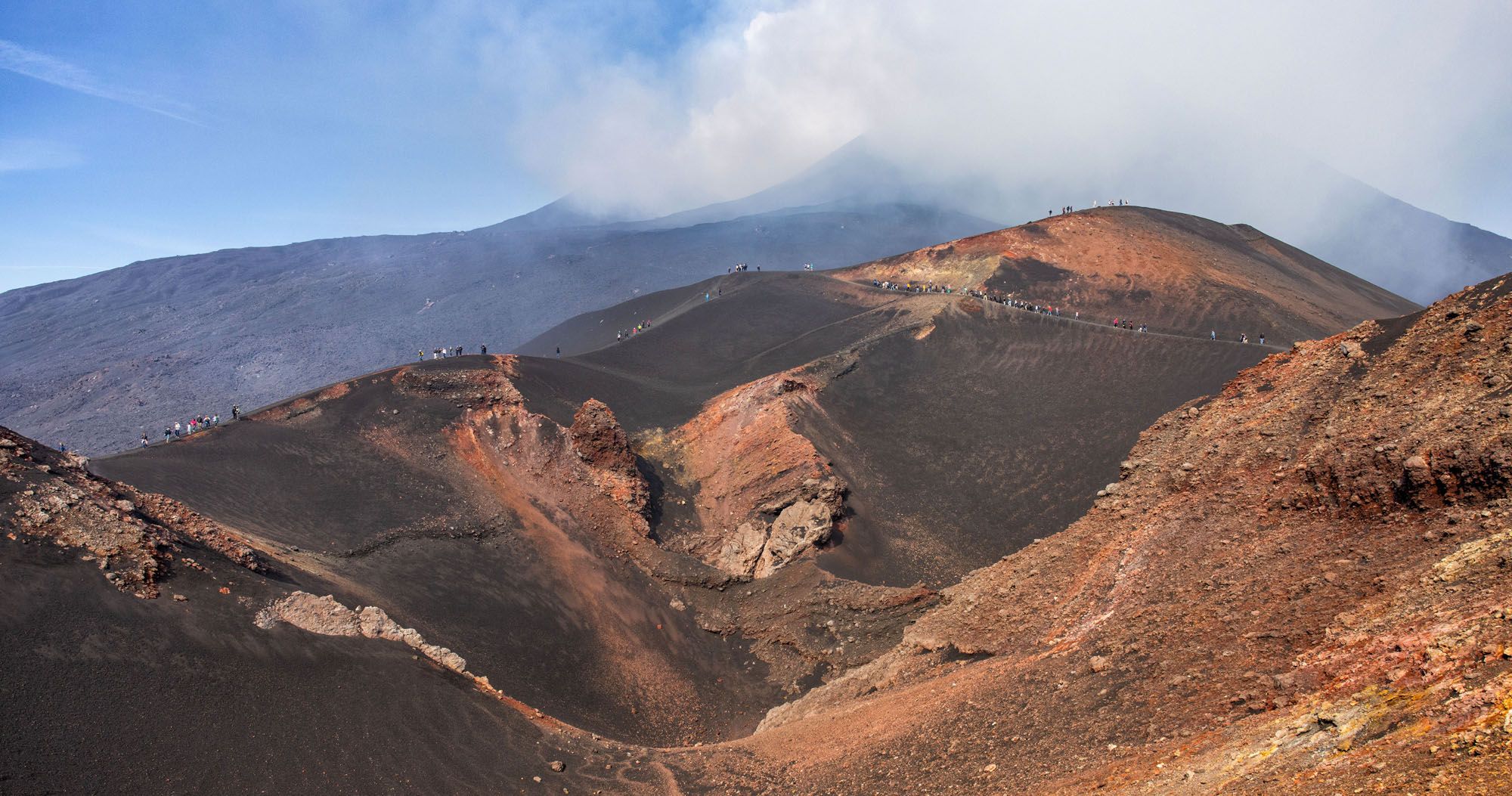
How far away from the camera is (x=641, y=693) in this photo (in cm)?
2188

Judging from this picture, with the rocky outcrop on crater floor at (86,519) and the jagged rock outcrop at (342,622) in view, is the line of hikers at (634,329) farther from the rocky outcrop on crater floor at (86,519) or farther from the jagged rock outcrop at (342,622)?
the rocky outcrop on crater floor at (86,519)

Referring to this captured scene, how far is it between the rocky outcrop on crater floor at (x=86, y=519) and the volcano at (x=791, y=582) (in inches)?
2.5

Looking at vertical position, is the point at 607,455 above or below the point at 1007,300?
below

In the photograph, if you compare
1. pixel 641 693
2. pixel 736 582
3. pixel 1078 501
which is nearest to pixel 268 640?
pixel 641 693

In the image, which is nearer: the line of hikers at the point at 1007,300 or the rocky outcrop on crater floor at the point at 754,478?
the rocky outcrop on crater floor at the point at 754,478

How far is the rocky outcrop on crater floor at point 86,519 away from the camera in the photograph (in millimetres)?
13750

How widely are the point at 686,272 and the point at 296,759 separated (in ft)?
280

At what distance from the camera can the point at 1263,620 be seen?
1073 cm

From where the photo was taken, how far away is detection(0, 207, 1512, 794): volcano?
32.3 ft

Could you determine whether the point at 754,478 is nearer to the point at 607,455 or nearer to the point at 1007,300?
the point at 607,455

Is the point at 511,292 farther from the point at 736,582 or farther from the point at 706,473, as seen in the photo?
the point at 736,582

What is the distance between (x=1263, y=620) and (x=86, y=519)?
1838 centimetres

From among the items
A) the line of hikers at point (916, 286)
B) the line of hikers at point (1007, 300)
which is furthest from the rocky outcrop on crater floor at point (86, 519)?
the line of hikers at point (916, 286)

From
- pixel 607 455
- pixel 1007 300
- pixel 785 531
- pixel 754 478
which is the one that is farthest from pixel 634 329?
pixel 785 531
